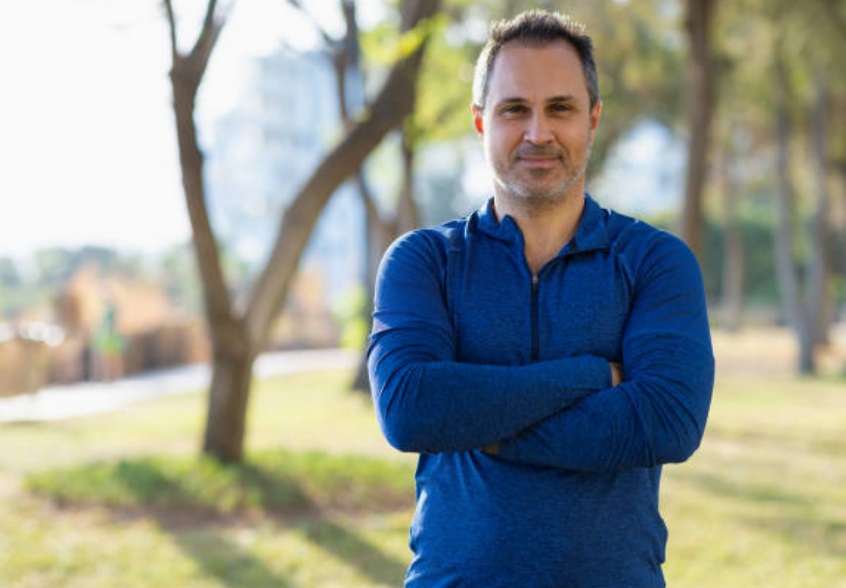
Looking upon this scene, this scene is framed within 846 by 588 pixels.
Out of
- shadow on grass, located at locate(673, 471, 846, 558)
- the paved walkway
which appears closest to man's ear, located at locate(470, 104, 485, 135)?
shadow on grass, located at locate(673, 471, 846, 558)

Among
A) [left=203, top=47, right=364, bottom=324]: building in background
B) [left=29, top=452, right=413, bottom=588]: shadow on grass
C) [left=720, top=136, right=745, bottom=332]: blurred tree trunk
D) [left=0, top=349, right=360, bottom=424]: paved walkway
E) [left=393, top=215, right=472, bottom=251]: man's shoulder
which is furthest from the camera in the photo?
[left=203, top=47, right=364, bottom=324]: building in background

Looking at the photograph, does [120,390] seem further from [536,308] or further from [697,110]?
[536,308]

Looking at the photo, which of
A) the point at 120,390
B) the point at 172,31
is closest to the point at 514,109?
the point at 172,31

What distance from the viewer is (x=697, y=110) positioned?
44.6 ft

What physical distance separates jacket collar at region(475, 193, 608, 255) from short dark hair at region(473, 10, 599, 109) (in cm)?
25

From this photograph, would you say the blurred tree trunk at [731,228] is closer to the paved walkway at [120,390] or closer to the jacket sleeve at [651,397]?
the paved walkway at [120,390]

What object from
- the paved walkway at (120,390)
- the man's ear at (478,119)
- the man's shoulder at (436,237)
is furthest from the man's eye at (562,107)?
the paved walkway at (120,390)

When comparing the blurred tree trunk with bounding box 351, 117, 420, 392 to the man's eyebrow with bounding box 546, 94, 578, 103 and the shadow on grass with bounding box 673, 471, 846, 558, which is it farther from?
the man's eyebrow with bounding box 546, 94, 578, 103

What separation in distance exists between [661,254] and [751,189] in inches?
1336

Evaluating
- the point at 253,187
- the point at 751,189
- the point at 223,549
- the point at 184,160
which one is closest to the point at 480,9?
the point at 184,160

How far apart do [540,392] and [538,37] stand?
0.77 metres

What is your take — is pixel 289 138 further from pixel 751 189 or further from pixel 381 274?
pixel 381 274

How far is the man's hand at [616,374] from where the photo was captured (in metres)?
2.37

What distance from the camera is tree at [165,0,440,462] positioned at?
8.65 meters
